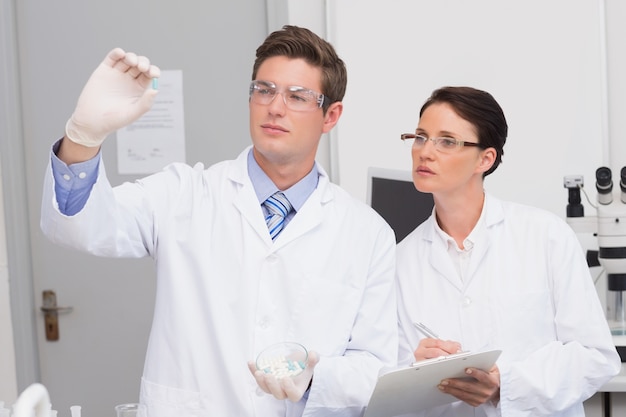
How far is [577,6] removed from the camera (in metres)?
3.00

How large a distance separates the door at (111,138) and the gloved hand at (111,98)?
170 centimetres

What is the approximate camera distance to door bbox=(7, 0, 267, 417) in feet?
10.3

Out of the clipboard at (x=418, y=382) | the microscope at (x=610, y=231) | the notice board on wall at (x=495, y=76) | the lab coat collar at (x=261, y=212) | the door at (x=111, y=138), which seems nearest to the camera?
the clipboard at (x=418, y=382)

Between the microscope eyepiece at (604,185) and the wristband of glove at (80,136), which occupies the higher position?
the wristband of glove at (80,136)

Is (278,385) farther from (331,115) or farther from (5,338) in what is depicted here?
(5,338)

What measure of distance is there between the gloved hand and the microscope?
1448 mm

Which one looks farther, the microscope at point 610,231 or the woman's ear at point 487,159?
the microscope at point 610,231

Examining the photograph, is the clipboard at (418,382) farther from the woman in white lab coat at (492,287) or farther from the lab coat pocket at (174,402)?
the lab coat pocket at (174,402)

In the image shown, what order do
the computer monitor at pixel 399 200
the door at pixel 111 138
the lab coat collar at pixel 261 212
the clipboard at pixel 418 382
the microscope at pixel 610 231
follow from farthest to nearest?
the door at pixel 111 138, the microscope at pixel 610 231, the computer monitor at pixel 399 200, the lab coat collar at pixel 261 212, the clipboard at pixel 418 382

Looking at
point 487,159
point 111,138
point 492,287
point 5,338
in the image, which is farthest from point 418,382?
point 5,338

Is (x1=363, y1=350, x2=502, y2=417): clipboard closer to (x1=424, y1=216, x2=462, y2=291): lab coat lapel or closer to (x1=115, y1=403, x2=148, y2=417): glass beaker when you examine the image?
(x1=424, y1=216, x2=462, y2=291): lab coat lapel

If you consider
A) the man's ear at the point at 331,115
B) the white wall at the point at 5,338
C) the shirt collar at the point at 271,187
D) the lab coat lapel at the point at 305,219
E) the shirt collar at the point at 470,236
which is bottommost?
the white wall at the point at 5,338

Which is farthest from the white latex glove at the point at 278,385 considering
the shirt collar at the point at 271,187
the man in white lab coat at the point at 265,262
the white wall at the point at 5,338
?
the white wall at the point at 5,338

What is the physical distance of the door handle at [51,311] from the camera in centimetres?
316
